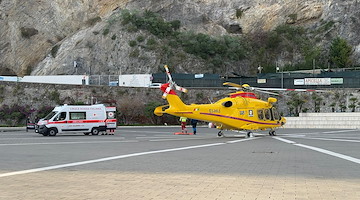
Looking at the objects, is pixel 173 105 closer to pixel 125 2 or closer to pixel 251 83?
pixel 251 83

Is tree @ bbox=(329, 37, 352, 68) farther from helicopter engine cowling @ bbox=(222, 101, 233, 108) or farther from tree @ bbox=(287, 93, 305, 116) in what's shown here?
helicopter engine cowling @ bbox=(222, 101, 233, 108)

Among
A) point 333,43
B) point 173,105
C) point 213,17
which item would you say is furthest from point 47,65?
point 173,105

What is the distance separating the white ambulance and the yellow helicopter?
19.1ft

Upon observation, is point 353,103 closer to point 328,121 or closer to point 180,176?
point 328,121

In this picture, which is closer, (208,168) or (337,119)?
(208,168)

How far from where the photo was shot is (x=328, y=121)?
1747 inches

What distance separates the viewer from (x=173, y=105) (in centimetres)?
2836

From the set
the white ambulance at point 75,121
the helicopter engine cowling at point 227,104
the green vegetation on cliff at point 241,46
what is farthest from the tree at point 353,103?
the white ambulance at point 75,121

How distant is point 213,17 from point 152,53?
19719 millimetres

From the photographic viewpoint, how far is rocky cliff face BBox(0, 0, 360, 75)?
2926 inches

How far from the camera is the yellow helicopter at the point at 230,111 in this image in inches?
1096

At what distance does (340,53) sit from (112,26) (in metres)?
35.0

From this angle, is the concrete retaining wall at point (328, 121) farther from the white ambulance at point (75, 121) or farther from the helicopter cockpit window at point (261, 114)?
the white ambulance at point (75, 121)

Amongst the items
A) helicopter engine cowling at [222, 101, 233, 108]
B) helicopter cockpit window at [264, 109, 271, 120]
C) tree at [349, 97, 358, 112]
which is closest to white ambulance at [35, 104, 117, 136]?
helicopter engine cowling at [222, 101, 233, 108]
